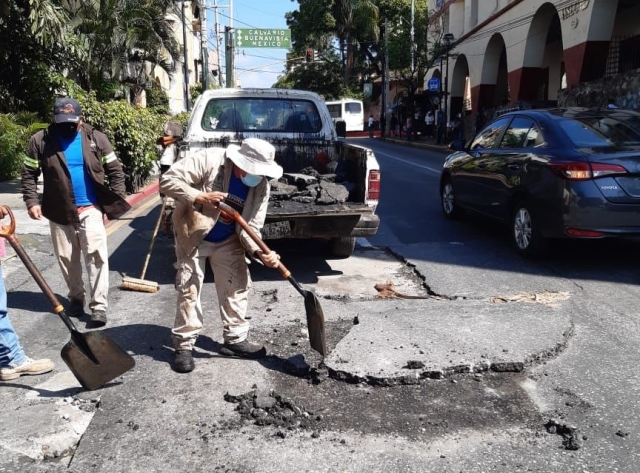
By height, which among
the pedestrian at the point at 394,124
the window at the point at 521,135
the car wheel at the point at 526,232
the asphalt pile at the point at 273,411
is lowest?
the pedestrian at the point at 394,124

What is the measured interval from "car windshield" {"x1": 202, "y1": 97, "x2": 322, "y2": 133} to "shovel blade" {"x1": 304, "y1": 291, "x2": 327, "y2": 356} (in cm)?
446

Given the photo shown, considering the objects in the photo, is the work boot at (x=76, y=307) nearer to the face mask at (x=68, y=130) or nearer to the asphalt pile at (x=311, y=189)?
the face mask at (x=68, y=130)

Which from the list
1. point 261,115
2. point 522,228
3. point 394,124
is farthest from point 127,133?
point 394,124

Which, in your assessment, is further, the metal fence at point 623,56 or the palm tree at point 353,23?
the palm tree at point 353,23

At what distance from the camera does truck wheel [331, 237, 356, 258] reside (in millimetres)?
6848

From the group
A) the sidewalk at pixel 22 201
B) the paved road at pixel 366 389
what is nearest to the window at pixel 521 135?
the paved road at pixel 366 389

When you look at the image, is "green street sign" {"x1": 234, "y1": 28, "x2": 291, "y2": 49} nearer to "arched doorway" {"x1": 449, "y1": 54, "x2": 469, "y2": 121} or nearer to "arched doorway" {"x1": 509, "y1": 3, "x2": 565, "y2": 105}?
"arched doorway" {"x1": 449, "y1": 54, "x2": 469, "y2": 121}

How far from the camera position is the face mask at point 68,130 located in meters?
5.04

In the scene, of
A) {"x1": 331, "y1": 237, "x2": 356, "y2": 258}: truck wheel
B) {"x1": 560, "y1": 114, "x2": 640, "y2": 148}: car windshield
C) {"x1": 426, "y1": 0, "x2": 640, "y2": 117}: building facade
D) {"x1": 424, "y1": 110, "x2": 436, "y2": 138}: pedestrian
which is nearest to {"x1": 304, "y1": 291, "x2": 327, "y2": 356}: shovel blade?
{"x1": 331, "y1": 237, "x2": 356, "y2": 258}: truck wheel

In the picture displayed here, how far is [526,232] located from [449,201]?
2.55 meters

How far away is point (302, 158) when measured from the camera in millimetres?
8000

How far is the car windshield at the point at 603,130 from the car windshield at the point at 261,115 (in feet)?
10.3

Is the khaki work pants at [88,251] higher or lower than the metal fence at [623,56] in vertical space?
lower

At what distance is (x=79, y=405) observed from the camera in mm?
3707
